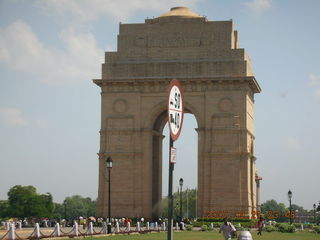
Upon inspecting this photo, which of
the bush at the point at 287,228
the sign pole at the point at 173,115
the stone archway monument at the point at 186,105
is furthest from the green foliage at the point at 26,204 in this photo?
the sign pole at the point at 173,115

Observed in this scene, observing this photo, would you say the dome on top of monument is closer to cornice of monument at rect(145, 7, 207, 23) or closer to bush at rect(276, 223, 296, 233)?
cornice of monument at rect(145, 7, 207, 23)

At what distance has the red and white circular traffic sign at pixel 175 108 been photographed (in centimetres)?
1399

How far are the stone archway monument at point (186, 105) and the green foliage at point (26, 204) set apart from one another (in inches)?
2744

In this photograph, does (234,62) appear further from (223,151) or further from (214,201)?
(214,201)

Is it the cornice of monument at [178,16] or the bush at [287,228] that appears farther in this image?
the cornice of monument at [178,16]

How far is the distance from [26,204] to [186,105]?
7551 centimetres

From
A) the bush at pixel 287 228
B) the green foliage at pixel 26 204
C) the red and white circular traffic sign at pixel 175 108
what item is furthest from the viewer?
the green foliage at pixel 26 204

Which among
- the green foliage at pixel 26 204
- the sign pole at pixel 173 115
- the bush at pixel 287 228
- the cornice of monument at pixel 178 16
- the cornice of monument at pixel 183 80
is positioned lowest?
the bush at pixel 287 228

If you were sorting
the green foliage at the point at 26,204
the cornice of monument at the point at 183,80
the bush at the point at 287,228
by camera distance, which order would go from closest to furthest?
the bush at the point at 287,228 → the cornice of monument at the point at 183,80 → the green foliage at the point at 26,204

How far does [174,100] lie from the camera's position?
1423cm

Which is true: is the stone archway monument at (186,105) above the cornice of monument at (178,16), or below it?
below

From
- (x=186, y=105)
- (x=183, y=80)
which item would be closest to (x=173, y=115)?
(x=183, y=80)

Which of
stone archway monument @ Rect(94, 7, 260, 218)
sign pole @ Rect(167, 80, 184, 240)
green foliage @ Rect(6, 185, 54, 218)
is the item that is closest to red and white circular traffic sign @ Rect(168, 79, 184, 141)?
sign pole @ Rect(167, 80, 184, 240)

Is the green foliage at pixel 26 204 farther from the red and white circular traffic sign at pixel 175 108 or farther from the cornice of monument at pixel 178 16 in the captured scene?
the red and white circular traffic sign at pixel 175 108
